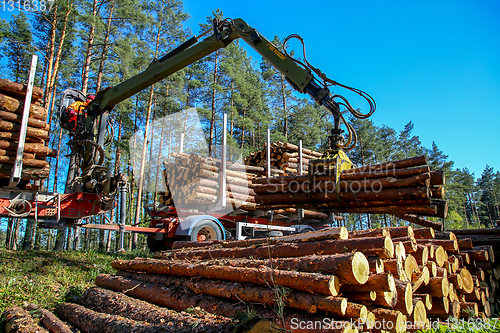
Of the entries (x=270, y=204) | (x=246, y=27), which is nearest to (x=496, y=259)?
(x=270, y=204)

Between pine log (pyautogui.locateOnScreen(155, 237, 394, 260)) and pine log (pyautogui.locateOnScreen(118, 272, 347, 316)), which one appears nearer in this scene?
pine log (pyautogui.locateOnScreen(118, 272, 347, 316))

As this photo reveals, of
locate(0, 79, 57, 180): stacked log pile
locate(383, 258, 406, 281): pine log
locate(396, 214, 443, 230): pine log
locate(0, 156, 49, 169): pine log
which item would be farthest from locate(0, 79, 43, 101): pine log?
locate(396, 214, 443, 230): pine log

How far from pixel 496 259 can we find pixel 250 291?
6914 mm

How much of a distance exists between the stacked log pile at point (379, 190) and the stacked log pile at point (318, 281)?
0.62m

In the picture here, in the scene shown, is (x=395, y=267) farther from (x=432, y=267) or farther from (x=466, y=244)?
(x=466, y=244)

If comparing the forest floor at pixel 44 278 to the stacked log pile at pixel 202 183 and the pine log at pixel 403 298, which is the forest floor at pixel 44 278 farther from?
the pine log at pixel 403 298

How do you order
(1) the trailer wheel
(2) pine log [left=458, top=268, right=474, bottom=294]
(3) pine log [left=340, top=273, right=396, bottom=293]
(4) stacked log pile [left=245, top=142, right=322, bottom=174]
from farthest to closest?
(4) stacked log pile [left=245, top=142, right=322, bottom=174] < (1) the trailer wheel < (2) pine log [left=458, top=268, right=474, bottom=294] < (3) pine log [left=340, top=273, right=396, bottom=293]

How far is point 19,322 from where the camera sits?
3352 millimetres

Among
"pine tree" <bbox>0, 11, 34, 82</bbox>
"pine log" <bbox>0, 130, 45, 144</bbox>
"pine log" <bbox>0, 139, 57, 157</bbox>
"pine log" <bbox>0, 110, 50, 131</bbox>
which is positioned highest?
"pine tree" <bbox>0, 11, 34, 82</bbox>

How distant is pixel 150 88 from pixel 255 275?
20.4m

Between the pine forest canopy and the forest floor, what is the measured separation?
17.0 ft

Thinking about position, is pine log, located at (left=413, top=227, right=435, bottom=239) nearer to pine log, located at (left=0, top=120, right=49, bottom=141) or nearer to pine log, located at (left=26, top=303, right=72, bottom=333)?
pine log, located at (left=26, top=303, right=72, bottom=333)

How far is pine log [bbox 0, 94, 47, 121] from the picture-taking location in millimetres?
5824

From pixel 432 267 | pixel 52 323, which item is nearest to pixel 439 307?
pixel 432 267
